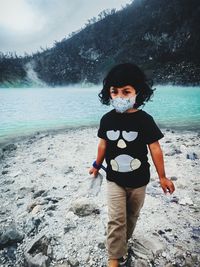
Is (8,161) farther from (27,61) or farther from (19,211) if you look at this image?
(27,61)

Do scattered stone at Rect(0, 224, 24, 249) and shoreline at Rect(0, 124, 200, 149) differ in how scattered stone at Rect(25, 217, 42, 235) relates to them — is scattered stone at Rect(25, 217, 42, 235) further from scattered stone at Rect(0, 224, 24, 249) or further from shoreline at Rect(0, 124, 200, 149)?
shoreline at Rect(0, 124, 200, 149)

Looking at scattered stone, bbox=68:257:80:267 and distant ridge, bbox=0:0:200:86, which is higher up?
distant ridge, bbox=0:0:200:86

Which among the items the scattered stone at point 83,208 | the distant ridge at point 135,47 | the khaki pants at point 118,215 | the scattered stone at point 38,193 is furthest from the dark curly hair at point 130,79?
the distant ridge at point 135,47

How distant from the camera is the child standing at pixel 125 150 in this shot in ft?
7.68

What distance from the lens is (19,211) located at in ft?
11.9

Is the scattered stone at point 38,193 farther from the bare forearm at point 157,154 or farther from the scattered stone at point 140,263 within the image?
the bare forearm at point 157,154

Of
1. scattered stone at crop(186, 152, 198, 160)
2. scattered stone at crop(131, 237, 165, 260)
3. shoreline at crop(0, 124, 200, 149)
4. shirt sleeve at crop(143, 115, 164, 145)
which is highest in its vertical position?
shirt sleeve at crop(143, 115, 164, 145)

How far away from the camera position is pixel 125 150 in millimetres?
2387

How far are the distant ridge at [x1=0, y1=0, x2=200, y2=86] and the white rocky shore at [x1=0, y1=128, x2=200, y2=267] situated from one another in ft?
156

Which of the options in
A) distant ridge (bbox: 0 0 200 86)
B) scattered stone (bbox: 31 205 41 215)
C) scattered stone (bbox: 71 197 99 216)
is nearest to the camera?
scattered stone (bbox: 71 197 99 216)

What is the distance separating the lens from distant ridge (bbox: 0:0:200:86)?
193 ft

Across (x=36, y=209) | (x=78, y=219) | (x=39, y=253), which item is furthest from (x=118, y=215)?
(x=36, y=209)

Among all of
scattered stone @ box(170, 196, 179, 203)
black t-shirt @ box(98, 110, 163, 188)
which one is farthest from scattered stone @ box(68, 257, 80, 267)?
scattered stone @ box(170, 196, 179, 203)

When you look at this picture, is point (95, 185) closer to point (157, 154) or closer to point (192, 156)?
point (157, 154)
